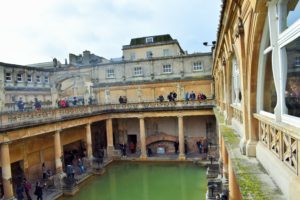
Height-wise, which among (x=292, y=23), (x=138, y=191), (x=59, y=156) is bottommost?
(x=138, y=191)

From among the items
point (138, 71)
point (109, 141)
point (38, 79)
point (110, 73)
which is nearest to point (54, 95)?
point (38, 79)

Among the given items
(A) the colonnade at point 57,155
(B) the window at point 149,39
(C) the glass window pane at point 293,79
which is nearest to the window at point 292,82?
(C) the glass window pane at point 293,79

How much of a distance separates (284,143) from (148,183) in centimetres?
1656

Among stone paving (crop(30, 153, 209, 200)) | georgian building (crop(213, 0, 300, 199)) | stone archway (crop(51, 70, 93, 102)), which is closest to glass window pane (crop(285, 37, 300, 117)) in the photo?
georgian building (crop(213, 0, 300, 199))

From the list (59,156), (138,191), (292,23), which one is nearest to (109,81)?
(59,156)

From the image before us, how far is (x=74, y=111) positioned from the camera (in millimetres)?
20438

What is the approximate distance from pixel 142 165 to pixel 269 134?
20431mm

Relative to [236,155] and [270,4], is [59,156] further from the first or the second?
[270,4]

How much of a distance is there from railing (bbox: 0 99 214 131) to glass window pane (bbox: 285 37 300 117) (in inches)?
557

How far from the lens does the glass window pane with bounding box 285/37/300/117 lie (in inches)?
107

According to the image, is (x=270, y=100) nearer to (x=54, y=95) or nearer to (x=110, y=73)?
(x=110, y=73)

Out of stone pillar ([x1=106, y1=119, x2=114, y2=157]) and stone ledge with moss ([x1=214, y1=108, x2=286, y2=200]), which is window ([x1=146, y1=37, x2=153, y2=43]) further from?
stone ledge with moss ([x1=214, y1=108, x2=286, y2=200])

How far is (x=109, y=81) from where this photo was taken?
3030cm

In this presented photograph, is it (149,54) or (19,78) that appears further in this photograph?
(149,54)
